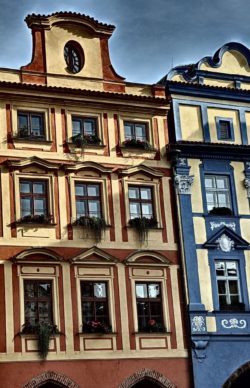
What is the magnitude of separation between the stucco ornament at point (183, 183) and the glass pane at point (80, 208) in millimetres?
3615

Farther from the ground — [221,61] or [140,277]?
[221,61]

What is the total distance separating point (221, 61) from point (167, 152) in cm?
488

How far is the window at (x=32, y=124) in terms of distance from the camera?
28.6m

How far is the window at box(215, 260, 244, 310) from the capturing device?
96.8 ft

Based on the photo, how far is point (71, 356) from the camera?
2675 centimetres

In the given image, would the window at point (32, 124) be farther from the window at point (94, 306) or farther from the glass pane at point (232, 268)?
the glass pane at point (232, 268)

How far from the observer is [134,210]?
29.4 meters

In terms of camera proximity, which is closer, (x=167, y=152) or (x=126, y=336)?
(x=126, y=336)

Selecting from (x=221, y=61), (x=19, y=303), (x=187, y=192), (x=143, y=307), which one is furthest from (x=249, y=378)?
(x=221, y=61)

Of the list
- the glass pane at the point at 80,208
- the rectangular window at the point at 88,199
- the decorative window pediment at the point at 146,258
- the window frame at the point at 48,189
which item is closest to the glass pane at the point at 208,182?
the decorative window pediment at the point at 146,258

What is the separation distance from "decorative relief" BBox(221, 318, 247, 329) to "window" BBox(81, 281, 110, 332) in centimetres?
425

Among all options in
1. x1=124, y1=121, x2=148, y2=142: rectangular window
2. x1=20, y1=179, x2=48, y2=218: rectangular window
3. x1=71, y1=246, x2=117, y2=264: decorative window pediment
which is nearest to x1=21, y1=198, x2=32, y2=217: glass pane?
x1=20, y1=179, x2=48, y2=218: rectangular window

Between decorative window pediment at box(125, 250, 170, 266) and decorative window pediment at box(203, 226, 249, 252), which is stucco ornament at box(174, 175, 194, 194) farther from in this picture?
decorative window pediment at box(125, 250, 170, 266)

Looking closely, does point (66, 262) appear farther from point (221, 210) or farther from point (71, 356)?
point (221, 210)
